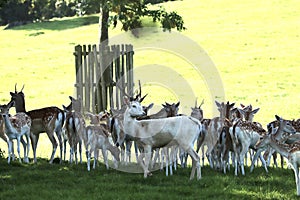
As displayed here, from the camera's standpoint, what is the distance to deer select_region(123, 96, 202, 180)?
11469mm

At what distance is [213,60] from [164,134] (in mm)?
25441

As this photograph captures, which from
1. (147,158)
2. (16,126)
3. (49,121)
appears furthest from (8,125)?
(147,158)

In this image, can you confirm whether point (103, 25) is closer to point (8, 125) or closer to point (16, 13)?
point (8, 125)

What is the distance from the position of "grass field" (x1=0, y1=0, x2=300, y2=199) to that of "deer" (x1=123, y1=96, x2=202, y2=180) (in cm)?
52

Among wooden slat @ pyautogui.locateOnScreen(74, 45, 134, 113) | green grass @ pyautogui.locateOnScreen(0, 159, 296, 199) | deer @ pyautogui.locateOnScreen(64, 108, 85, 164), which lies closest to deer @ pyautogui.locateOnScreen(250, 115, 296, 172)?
green grass @ pyautogui.locateOnScreen(0, 159, 296, 199)

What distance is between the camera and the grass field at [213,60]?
36.4 feet

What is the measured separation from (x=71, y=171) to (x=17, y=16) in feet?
168

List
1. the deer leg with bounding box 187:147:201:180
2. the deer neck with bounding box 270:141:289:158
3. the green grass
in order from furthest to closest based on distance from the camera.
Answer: the deer leg with bounding box 187:147:201:180
the deer neck with bounding box 270:141:289:158
the green grass

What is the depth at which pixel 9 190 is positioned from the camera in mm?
10461

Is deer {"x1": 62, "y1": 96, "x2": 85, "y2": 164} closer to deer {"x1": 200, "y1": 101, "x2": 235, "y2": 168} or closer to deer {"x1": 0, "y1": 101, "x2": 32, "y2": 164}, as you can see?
deer {"x1": 0, "y1": 101, "x2": 32, "y2": 164}

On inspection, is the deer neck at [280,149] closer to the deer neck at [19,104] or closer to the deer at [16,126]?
the deer at [16,126]

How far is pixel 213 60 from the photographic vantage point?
36.5 metres

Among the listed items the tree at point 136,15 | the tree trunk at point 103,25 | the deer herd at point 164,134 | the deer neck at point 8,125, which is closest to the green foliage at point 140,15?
the tree at point 136,15

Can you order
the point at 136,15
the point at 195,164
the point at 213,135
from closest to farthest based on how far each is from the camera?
the point at 195,164
the point at 213,135
the point at 136,15
